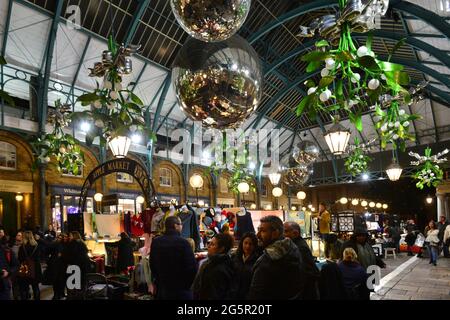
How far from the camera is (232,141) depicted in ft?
31.4

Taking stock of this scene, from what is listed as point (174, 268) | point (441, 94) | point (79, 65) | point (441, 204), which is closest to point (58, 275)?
point (174, 268)

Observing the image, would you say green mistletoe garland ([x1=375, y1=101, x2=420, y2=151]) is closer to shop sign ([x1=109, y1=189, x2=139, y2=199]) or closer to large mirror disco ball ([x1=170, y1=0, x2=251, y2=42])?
large mirror disco ball ([x1=170, y1=0, x2=251, y2=42])

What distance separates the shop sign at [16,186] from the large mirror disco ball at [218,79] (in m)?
12.5

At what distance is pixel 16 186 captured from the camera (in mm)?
12383

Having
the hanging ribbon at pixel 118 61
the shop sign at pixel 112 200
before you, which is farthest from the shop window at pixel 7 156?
the hanging ribbon at pixel 118 61

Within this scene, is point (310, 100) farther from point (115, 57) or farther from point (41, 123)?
point (41, 123)

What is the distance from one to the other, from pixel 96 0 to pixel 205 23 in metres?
11.4

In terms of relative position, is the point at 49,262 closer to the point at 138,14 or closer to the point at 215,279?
the point at 215,279

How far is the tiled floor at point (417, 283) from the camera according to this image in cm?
654

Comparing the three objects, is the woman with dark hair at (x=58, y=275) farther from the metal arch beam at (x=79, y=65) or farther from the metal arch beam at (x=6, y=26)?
the metal arch beam at (x=79, y=65)

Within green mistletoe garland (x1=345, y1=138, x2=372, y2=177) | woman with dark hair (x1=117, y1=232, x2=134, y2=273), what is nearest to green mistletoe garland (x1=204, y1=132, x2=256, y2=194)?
green mistletoe garland (x1=345, y1=138, x2=372, y2=177)

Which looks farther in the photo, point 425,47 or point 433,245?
point 433,245

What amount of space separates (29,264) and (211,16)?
20.9 feet

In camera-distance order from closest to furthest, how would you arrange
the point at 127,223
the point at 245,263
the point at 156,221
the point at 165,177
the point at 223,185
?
the point at 245,263
the point at 156,221
the point at 127,223
the point at 165,177
the point at 223,185
